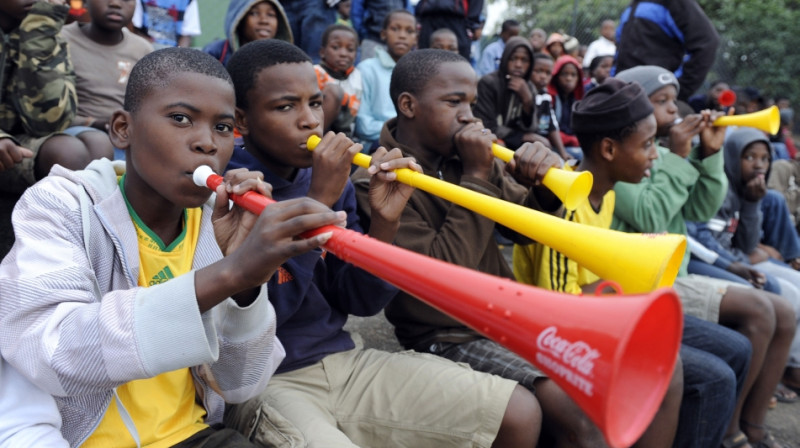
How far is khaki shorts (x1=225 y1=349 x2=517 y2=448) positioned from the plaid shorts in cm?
16

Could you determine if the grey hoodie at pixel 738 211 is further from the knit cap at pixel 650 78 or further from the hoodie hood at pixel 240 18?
the hoodie hood at pixel 240 18

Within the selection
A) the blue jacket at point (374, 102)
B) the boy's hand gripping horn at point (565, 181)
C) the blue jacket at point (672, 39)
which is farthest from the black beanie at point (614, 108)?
the blue jacket at point (672, 39)

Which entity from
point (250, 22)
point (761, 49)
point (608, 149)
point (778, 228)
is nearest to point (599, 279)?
point (608, 149)

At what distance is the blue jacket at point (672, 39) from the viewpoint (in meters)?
5.18

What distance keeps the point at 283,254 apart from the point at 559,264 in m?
1.77

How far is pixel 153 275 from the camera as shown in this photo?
1.70 m

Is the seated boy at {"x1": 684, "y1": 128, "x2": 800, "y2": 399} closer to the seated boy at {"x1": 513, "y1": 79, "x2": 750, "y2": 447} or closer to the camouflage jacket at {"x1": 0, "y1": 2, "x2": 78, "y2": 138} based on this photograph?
the seated boy at {"x1": 513, "y1": 79, "x2": 750, "y2": 447}

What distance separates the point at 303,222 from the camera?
4.10 feet

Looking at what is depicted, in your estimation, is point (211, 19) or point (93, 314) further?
point (211, 19)

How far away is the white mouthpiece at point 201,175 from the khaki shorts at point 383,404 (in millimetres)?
715

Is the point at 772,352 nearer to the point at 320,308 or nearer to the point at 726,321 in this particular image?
the point at 726,321

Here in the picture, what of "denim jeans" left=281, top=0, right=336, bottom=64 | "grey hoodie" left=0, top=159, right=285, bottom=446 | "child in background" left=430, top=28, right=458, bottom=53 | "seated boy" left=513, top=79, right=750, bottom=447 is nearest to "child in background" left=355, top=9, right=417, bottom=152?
"child in background" left=430, top=28, right=458, bottom=53

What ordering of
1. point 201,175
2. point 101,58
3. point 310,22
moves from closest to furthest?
point 201,175 < point 101,58 < point 310,22

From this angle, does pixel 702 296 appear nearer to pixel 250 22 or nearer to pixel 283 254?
pixel 283 254
